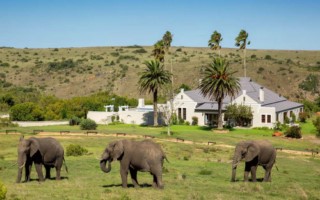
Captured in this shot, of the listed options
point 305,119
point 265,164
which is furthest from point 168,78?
point 265,164

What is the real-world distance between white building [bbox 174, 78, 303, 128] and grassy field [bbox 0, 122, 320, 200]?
641 inches

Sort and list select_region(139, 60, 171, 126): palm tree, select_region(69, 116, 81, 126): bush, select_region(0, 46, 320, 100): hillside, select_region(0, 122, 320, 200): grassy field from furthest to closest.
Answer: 1. select_region(0, 46, 320, 100): hillside
2. select_region(69, 116, 81, 126): bush
3. select_region(139, 60, 171, 126): palm tree
4. select_region(0, 122, 320, 200): grassy field

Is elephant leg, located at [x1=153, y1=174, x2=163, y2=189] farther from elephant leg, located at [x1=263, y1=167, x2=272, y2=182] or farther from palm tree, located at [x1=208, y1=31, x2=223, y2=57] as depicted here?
palm tree, located at [x1=208, y1=31, x2=223, y2=57]

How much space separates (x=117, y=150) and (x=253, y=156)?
8394 millimetres

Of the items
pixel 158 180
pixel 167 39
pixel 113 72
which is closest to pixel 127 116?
pixel 167 39

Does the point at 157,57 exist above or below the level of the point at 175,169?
above

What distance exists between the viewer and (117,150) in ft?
72.4

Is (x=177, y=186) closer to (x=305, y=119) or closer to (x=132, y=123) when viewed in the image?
(x=132, y=123)

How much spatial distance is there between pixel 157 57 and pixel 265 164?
2025 inches

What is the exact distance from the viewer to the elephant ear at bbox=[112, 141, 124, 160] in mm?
22047

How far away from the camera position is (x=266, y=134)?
6350 cm

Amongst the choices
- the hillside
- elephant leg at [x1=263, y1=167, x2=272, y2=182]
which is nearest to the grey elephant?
elephant leg at [x1=263, y1=167, x2=272, y2=182]

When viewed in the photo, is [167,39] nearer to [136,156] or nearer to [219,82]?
[219,82]

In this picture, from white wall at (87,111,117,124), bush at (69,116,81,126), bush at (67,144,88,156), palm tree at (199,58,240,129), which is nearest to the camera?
bush at (67,144,88,156)
